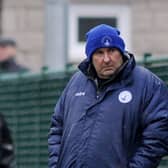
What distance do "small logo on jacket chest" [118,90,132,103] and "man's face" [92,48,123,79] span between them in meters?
0.13

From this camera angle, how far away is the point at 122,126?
259 inches

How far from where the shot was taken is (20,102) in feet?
37.0

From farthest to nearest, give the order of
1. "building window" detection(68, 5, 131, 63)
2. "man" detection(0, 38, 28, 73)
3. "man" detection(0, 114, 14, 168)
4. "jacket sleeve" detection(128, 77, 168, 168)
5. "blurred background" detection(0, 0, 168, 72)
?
1. "building window" detection(68, 5, 131, 63)
2. "blurred background" detection(0, 0, 168, 72)
3. "man" detection(0, 38, 28, 73)
4. "man" detection(0, 114, 14, 168)
5. "jacket sleeve" detection(128, 77, 168, 168)

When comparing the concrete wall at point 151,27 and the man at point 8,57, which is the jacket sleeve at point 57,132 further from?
the concrete wall at point 151,27

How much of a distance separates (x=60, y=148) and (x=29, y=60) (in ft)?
30.0

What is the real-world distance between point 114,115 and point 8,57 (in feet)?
20.9

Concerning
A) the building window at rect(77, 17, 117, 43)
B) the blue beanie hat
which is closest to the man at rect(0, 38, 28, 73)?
the building window at rect(77, 17, 117, 43)

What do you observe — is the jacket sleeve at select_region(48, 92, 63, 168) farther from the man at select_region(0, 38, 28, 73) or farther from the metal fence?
the man at select_region(0, 38, 28, 73)

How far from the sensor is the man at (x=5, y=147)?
10484mm

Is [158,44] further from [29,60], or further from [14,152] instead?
[14,152]

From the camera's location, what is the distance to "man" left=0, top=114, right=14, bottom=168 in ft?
34.4

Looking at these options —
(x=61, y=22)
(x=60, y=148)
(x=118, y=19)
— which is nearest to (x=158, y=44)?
(x=118, y=19)

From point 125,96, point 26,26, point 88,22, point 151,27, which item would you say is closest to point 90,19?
point 88,22

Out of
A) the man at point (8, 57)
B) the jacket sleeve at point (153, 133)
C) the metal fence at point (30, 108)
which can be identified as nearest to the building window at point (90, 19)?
the man at point (8, 57)
